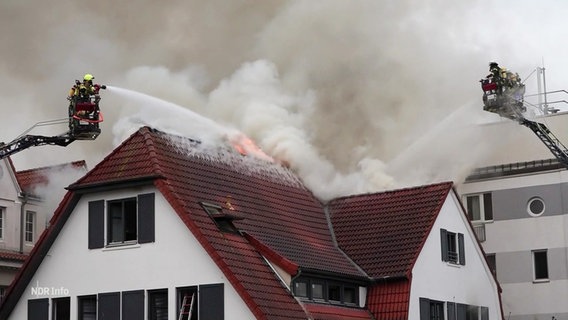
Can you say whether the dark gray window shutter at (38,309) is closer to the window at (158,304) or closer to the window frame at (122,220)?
the window frame at (122,220)

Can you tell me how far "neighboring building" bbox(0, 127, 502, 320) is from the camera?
42.6 m

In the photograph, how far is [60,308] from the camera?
45219 mm

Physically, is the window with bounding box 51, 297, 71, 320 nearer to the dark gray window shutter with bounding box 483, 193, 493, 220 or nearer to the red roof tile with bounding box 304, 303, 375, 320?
the red roof tile with bounding box 304, 303, 375, 320

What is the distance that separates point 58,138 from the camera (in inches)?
1797

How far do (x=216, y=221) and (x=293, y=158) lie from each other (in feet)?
33.1

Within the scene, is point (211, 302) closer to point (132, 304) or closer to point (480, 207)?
point (132, 304)

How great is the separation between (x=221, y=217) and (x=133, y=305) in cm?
422

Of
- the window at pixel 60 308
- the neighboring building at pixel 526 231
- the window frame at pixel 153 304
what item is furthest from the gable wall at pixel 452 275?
the window at pixel 60 308

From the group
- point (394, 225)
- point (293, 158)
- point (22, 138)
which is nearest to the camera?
point (22, 138)

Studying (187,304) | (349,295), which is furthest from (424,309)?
(187,304)

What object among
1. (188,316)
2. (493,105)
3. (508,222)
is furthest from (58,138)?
(508,222)

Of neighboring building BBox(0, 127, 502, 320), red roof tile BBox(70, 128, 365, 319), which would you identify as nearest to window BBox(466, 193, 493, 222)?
neighboring building BBox(0, 127, 502, 320)

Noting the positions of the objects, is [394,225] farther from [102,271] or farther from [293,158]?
[102,271]

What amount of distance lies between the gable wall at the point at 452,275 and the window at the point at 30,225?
65.7ft
